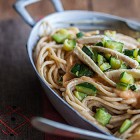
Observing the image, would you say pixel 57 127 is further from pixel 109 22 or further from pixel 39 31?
pixel 109 22

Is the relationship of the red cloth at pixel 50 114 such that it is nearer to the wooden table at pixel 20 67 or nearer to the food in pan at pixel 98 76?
the wooden table at pixel 20 67

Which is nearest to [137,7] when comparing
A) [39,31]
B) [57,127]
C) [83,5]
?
[83,5]

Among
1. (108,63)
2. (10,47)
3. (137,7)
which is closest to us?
(108,63)

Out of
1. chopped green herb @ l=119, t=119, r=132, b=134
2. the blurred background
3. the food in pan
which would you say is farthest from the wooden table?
chopped green herb @ l=119, t=119, r=132, b=134

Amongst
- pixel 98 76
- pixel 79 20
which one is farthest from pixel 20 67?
pixel 98 76

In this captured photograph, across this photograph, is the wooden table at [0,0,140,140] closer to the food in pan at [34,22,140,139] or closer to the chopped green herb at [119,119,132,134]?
the food in pan at [34,22,140,139]

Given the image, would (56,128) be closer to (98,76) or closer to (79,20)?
(98,76)
